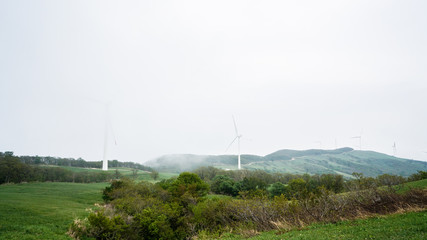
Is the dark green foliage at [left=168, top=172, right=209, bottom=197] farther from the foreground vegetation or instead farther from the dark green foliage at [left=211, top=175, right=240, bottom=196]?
the dark green foliage at [left=211, top=175, right=240, bottom=196]

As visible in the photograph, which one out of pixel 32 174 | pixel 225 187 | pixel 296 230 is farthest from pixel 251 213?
pixel 32 174

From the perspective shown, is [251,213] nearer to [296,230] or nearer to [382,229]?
[296,230]

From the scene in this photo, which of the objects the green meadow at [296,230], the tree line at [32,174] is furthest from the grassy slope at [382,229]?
the tree line at [32,174]

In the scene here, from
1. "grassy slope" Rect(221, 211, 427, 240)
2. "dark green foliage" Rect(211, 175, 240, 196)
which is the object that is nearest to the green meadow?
"grassy slope" Rect(221, 211, 427, 240)

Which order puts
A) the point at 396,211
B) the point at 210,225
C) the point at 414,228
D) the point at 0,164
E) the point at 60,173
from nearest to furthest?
the point at 414,228, the point at 396,211, the point at 210,225, the point at 0,164, the point at 60,173

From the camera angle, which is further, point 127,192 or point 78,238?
point 127,192

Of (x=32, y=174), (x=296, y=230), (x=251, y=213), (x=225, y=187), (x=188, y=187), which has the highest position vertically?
(x=296, y=230)

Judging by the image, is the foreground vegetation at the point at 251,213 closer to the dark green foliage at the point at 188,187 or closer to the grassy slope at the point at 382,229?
the grassy slope at the point at 382,229

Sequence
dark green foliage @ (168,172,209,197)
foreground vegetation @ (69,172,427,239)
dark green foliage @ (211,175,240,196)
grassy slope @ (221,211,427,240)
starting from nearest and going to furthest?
grassy slope @ (221,211,427,240)
foreground vegetation @ (69,172,427,239)
dark green foliage @ (168,172,209,197)
dark green foliage @ (211,175,240,196)

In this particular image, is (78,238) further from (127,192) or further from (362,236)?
(362,236)

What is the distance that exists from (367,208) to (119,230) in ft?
113

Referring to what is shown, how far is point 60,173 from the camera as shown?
143 metres

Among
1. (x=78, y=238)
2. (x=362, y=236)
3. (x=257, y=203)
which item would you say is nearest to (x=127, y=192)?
(x=78, y=238)

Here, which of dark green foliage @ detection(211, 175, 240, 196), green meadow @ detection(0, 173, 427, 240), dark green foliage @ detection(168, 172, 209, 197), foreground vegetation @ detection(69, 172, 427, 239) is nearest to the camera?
green meadow @ detection(0, 173, 427, 240)
